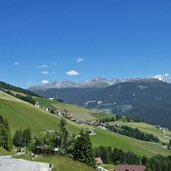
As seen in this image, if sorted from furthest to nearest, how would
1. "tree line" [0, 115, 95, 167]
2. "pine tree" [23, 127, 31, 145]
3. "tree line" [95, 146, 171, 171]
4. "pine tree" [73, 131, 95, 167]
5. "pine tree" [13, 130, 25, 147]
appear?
1. "tree line" [95, 146, 171, 171]
2. "pine tree" [13, 130, 25, 147]
3. "pine tree" [23, 127, 31, 145]
4. "tree line" [0, 115, 95, 167]
5. "pine tree" [73, 131, 95, 167]

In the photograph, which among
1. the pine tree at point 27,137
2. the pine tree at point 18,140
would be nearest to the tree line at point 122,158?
the pine tree at point 27,137

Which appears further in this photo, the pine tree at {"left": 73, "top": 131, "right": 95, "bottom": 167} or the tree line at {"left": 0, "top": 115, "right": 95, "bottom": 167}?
the tree line at {"left": 0, "top": 115, "right": 95, "bottom": 167}

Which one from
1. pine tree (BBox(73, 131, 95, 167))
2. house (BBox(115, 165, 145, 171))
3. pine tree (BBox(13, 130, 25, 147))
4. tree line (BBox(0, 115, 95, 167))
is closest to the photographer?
pine tree (BBox(73, 131, 95, 167))

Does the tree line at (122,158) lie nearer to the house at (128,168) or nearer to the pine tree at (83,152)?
the house at (128,168)

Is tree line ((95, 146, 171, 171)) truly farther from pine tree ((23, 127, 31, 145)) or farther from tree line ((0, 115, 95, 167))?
tree line ((0, 115, 95, 167))

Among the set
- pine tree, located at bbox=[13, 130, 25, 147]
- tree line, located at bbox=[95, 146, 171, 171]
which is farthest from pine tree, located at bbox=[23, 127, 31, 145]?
tree line, located at bbox=[95, 146, 171, 171]

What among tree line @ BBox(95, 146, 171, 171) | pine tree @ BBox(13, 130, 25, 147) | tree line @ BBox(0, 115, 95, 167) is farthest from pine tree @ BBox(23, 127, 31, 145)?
tree line @ BBox(95, 146, 171, 171)

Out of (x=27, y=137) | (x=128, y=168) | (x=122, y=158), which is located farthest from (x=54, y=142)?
(x=122, y=158)

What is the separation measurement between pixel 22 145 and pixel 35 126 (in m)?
39.6

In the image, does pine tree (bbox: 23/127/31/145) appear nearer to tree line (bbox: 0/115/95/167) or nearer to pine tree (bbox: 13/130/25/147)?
tree line (bbox: 0/115/95/167)

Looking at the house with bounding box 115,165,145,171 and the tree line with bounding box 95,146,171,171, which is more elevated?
the tree line with bounding box 95,146,171,171

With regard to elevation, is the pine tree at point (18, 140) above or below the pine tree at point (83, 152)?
above

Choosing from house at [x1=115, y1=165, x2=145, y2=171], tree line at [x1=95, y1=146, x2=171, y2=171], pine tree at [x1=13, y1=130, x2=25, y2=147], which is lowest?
house at [x1=115, y1=165, x2=145, y2=171]

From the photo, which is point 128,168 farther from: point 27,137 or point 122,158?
point 27,137
